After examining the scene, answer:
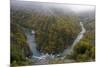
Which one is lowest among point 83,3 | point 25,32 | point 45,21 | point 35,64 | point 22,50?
point 35,64

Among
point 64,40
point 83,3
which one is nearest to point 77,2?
point 83,3

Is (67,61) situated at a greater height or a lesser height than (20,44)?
lesser

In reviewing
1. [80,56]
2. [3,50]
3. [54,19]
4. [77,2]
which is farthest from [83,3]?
[3,50]

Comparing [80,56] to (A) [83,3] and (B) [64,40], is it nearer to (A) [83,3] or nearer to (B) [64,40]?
(B) [64,40]

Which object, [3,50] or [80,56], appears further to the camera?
[80,56]

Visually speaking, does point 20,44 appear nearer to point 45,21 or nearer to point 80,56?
point 45,21

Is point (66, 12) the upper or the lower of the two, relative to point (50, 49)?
upper
